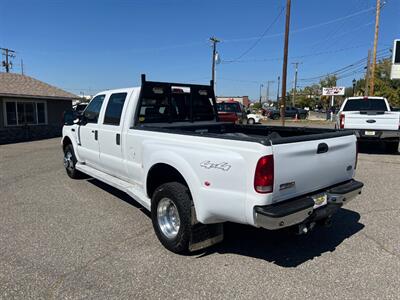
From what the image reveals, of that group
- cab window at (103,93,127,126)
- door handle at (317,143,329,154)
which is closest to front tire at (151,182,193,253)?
door handle at (317,143,329,154)

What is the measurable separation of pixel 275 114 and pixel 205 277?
41408 millimetres

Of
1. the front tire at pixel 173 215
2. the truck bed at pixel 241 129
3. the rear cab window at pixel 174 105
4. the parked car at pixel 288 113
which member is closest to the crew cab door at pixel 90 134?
the rear cab window at pixel 174 105

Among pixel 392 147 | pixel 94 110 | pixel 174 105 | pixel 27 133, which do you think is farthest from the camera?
pixel 27 133

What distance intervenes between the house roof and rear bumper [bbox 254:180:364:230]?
60.0 feet

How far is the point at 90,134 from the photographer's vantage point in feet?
19.7

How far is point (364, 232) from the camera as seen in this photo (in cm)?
445

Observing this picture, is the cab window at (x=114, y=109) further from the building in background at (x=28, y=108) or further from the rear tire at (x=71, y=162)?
the building in background at (x=28, y=108)

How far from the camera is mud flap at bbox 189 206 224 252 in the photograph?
141 inches

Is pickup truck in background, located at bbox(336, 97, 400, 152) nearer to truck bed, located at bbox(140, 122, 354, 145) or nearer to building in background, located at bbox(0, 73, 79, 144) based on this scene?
truck bed, located at bbox(140, 122, 354, 145)

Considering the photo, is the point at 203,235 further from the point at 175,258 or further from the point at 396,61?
the point at 396,61

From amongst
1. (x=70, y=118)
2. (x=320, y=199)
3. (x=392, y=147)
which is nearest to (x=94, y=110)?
(x=70, y=118)

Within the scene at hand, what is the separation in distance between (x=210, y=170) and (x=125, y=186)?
216cm

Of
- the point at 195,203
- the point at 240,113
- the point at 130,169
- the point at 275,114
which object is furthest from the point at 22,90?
the point at 275,114

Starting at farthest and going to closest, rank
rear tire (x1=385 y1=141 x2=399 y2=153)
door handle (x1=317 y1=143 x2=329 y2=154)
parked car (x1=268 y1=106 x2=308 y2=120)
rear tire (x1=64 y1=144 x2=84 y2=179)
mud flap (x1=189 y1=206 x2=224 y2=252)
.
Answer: parked car (x1=268 y1=106 x2=308 y2=120)
rear tire (x1=385 y1=141 x2=399 y2=153)
rear tire (x1=64 y1=144 x2=84 y2=179)
mud flap (x1=189 y1=206 x2=224 y2=252)
door handle (x1=317 y1=143 x2=329 y2=154)
